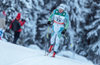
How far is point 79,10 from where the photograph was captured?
377 inches

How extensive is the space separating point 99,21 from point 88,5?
3.56 feet

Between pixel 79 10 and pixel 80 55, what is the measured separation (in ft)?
8.22

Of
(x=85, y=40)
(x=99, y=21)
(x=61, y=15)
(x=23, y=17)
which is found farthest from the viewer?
(x=23, y=17)

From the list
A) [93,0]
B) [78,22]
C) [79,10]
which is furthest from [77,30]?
[93,0]

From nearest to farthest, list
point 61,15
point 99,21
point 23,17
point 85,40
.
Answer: point 61,15 < point 99,21 < point 85,40 < point 23,17

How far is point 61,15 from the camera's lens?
6234mm

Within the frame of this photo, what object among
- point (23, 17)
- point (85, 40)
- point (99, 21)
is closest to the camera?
point (99, 21)

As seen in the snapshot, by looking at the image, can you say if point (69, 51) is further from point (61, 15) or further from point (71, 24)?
point (61, 15)

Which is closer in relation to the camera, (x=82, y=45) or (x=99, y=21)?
(x=99, y=21)

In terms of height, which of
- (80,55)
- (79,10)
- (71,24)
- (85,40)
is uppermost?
(79,10)

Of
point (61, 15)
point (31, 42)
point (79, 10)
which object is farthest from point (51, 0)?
point (61, 15)

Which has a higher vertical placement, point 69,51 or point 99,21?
point 99,21

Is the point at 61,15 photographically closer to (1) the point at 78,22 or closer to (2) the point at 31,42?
(1) the point at 78,22

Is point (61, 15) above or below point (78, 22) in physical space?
above
